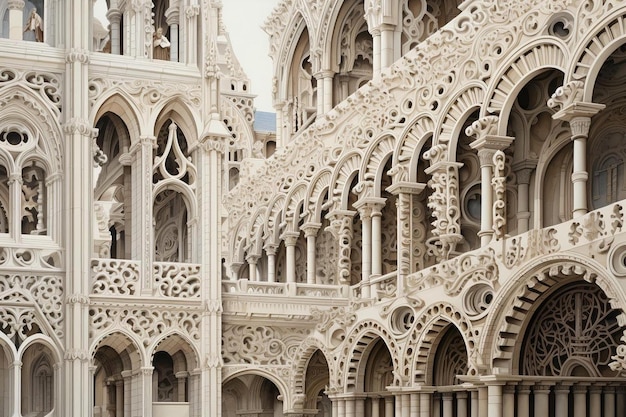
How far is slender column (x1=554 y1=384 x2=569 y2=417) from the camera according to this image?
2455cm

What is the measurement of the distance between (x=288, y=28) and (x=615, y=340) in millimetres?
20664

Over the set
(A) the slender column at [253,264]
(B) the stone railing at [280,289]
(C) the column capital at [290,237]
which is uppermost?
(C) the column capital at [290,237]

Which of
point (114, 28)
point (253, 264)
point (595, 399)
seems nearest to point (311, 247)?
point (253, 264)

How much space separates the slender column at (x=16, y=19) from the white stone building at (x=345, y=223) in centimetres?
4

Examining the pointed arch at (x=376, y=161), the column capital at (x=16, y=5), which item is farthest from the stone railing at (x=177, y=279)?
the column capital at (x=16, y=5)

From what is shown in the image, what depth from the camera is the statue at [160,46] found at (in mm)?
32594

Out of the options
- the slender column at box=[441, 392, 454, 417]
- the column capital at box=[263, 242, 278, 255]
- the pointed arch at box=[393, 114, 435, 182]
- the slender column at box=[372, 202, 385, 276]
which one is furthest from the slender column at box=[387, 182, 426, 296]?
the column capital at box=[263, 242, 278, 255]

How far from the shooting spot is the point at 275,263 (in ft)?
132

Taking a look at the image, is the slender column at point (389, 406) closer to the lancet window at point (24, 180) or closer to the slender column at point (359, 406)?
the slender column at point (359, 406)

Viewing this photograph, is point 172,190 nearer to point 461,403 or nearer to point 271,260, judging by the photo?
point 271,260

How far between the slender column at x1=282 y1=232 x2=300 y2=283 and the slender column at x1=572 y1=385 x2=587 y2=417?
14485mm

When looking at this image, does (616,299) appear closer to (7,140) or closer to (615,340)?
(615,340)

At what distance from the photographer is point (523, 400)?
24625 mm

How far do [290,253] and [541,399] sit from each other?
14.6 m
